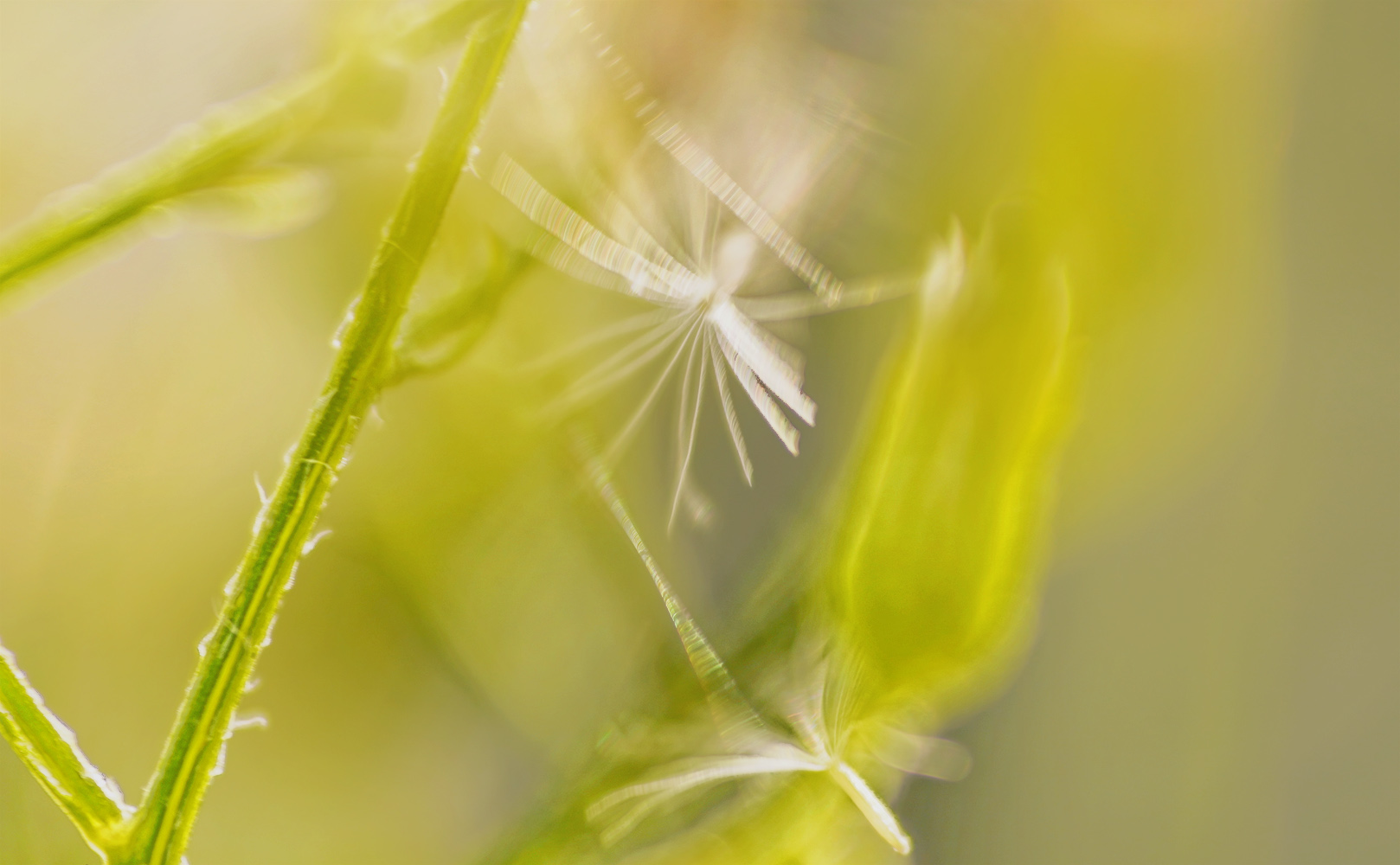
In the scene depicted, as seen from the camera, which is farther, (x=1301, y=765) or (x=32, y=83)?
(x=1301, y=765)

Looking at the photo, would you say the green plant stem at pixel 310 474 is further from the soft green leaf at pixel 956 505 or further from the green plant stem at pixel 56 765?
the soft green leaf at pixel 956 505

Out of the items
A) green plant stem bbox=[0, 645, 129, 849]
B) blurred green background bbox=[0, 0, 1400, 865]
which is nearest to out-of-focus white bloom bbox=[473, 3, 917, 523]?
blurred green background bbox=[0, 0, 1400, 865]

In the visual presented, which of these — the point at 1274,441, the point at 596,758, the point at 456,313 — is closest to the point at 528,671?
the point at 596,758

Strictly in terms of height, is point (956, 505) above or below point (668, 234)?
below

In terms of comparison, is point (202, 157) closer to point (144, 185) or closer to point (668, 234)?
point (144, 185)

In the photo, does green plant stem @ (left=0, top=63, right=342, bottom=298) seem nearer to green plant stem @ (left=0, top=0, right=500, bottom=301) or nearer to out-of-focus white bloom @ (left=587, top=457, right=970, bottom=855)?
green plant stem @ (left=0, top=0, right=500, bottom=301)

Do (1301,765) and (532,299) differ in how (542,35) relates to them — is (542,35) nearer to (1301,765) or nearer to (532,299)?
(532,299)

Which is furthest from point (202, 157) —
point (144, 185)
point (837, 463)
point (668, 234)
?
point (837, 463)

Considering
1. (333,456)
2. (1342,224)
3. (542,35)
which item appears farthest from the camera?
(1342,224)
